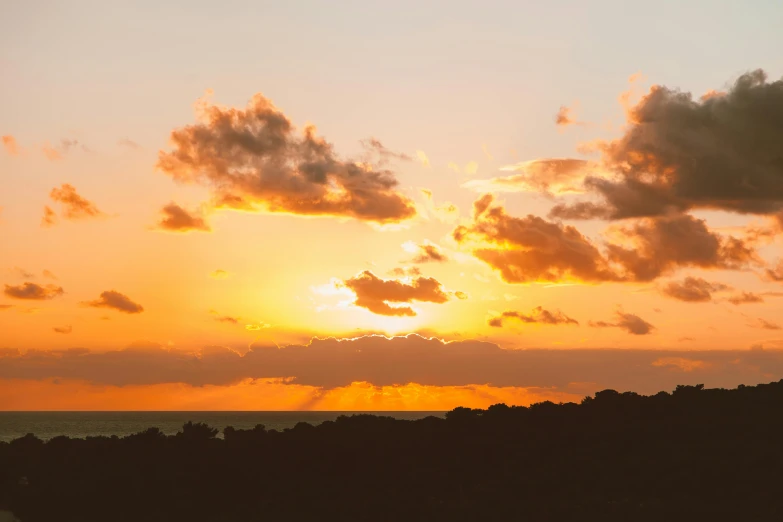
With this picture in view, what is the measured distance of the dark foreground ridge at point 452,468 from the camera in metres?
34.1

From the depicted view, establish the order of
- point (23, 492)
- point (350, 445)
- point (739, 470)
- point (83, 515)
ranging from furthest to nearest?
point (350, 445) < point (23, 492) < point (83, 515) < point (739, 470)

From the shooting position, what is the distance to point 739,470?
116 feet

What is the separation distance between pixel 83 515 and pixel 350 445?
13.5m

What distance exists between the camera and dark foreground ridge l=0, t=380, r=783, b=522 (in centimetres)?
3412

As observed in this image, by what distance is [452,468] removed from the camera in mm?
41344

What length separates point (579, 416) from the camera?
157ft

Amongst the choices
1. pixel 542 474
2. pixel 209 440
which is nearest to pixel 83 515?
pixel 209 440

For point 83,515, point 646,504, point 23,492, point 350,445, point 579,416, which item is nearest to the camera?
point 646,504

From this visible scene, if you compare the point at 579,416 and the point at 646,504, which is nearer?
the point at 646,504

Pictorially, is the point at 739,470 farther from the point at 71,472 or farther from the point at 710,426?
the point at 71,472

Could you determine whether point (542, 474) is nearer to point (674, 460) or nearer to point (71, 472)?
point (674, 460)

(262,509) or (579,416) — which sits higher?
(579,416)

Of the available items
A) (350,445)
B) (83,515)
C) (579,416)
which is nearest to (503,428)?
(579,416)

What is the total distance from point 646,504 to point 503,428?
1496 cm
